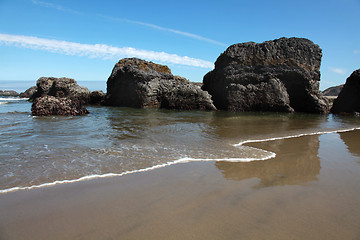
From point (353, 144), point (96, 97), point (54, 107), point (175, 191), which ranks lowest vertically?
point (175, 191)

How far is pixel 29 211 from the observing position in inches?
92.8

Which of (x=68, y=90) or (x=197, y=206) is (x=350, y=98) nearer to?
(x=197, y=206)

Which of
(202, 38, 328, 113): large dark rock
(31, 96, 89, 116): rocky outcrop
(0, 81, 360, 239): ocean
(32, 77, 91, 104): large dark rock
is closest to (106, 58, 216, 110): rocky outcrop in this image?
(202, 38, 328, 113): large dark rock

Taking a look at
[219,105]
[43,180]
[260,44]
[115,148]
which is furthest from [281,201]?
[260,44]

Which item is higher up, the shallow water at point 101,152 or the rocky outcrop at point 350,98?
the rocky outcrop at point 350,98

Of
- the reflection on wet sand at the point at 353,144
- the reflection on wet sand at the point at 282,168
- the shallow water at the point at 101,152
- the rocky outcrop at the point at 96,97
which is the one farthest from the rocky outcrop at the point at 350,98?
the rocky outcrop at the point at 96,97

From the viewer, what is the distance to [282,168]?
3.75m

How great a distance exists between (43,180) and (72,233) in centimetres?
144

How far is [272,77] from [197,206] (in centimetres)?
1454

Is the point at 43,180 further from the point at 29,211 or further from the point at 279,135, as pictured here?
the point at 279,135

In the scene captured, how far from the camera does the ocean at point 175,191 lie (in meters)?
2.07

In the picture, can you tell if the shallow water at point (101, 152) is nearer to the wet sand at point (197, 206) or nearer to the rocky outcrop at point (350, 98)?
the wet sand at point (197, 206)

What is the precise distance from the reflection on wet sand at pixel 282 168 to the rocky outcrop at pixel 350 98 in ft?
38.0

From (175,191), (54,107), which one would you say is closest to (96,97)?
(54,107)
